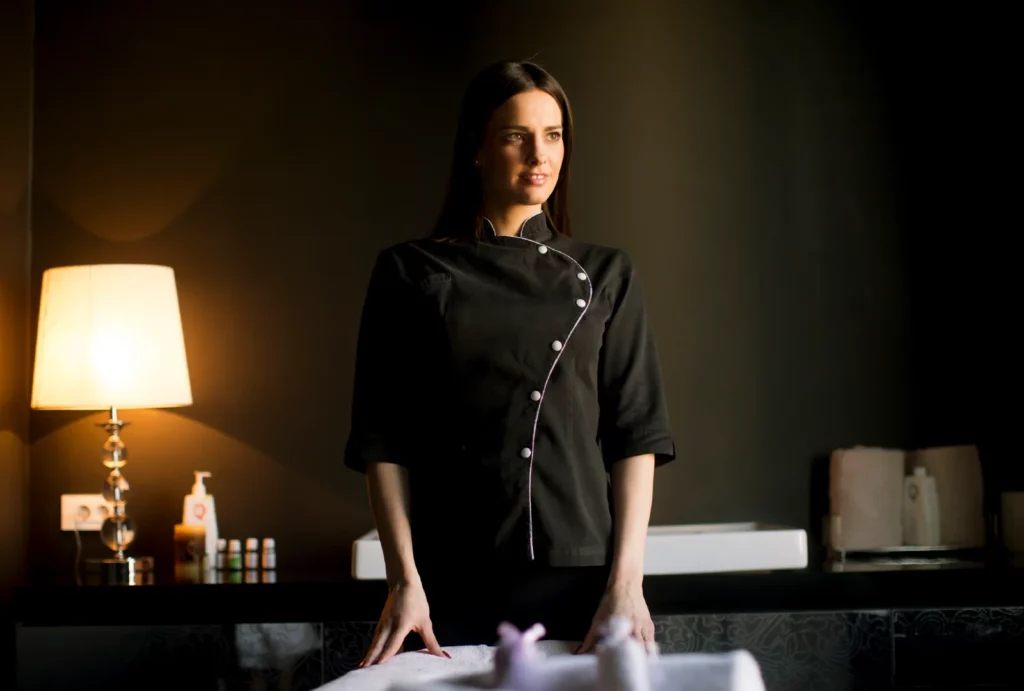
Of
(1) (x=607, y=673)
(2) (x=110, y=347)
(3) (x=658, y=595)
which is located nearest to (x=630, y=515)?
(1) (x=607, y=673)

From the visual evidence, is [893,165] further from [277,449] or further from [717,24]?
[277,449]

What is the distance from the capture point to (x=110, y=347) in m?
2.63

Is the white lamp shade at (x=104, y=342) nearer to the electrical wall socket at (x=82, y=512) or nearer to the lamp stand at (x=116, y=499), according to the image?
the lamp stand at (x=116, y=499)

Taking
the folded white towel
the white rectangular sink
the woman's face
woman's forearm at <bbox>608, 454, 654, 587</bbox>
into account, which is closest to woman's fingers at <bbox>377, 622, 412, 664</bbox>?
woman's forearm at <bbox>608, 454, 654, 587</bbox>

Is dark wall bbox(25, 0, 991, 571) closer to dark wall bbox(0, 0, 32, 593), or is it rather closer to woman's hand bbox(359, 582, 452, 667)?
dark wall bbox(0, 0, 32, 593)

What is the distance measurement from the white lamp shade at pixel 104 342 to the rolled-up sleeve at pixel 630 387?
154 cm

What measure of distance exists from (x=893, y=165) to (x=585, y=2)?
0.89 m

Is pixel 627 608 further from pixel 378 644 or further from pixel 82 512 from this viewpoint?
pixel 82 512

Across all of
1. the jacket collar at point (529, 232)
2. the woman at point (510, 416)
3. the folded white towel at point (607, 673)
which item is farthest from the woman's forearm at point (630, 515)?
the folded white towel at point (607, 673)

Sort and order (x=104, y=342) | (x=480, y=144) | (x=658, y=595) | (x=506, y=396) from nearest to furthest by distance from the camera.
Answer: (x=506, y=396), (x=480, y=144), (x=658, y=595), (x=104, y=342)

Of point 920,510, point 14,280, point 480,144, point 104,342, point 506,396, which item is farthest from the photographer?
point 14,280

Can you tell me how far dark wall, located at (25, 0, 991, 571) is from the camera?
2922mm

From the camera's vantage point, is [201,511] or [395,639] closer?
[395,639]

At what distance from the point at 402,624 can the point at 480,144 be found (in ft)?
2.01
